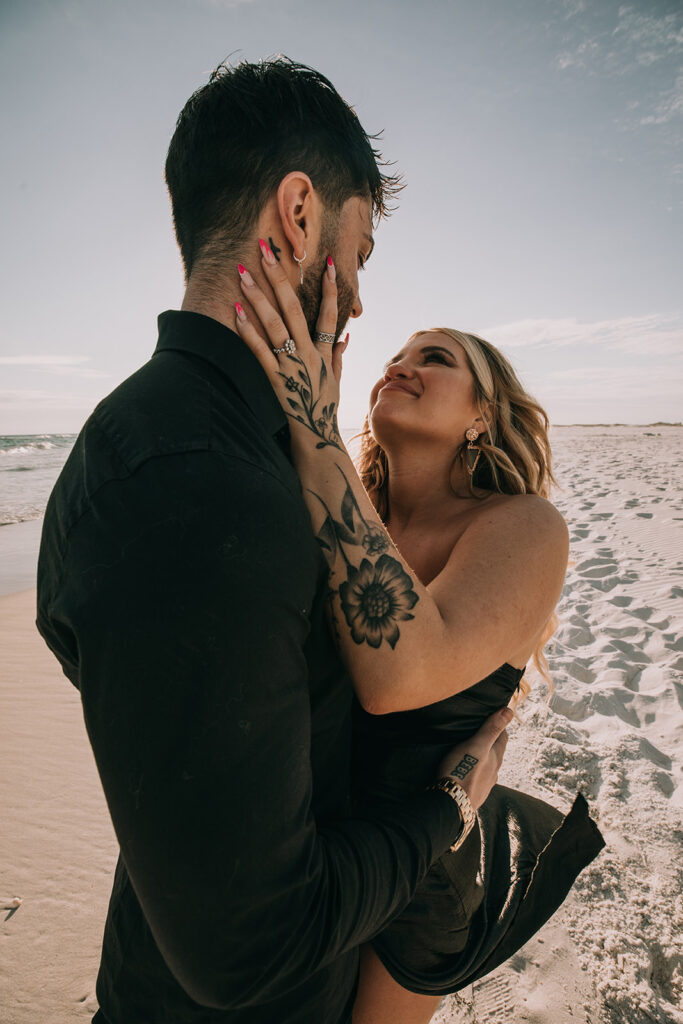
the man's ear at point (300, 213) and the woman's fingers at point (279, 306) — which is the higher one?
the man's ear at point (300, 213)

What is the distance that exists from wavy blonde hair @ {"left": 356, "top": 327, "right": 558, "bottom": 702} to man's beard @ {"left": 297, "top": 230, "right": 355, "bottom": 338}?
4.24 feet

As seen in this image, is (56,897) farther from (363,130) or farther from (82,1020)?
(363,130)

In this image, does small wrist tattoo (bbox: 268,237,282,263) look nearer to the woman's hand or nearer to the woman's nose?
the woman's hand

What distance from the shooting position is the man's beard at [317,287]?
1.40 m

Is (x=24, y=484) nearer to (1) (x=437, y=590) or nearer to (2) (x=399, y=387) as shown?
(2) (x=399, y=387)

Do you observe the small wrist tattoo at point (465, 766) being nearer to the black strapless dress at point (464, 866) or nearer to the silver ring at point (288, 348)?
the black strapless dress at point (464, 866)

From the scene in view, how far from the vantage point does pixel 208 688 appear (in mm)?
720

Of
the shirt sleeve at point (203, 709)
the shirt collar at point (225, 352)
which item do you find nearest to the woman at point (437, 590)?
the shirt collar at point (225, 352)

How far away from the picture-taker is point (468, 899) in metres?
1.72

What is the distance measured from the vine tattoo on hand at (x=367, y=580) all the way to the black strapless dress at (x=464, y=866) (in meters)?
0.72

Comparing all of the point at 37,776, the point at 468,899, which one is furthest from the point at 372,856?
the point at 37,776

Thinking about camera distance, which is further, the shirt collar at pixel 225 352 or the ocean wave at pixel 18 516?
the ocean wave at pixel 18 516

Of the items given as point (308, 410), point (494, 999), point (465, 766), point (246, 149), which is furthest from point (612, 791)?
point (246, 149)

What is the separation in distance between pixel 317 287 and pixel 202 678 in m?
1.08
